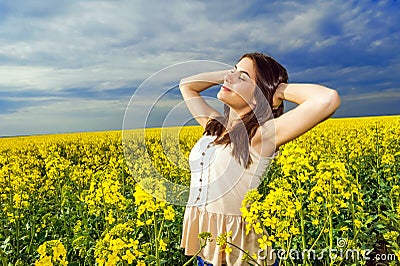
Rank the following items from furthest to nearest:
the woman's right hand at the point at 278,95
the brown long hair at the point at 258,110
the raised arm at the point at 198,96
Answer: the raised arm at the point at 198,96, the woman's right hand at the point at 278,95, the brown long hair at the point at 258,110

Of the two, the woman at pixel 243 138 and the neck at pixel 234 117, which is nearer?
the woman at pixel 243 138

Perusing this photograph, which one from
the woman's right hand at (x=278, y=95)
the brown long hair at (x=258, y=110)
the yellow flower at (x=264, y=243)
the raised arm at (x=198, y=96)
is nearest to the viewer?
the yellow flower at (x=264, y=243)

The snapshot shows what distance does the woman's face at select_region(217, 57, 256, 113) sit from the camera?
2.35 m

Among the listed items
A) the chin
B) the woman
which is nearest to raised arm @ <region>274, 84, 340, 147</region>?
the woman

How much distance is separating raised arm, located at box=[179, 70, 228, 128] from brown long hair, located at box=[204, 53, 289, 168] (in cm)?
20

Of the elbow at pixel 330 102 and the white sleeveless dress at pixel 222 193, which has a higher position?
the elbow at pixel 330 102

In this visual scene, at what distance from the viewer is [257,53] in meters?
2.48

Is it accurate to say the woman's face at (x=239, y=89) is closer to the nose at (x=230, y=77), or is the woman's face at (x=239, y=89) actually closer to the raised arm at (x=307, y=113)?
the nose at (x=230, y=77)

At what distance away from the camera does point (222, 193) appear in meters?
2.40

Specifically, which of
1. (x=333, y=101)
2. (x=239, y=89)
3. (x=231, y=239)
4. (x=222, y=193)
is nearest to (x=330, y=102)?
(x=333, y=101)

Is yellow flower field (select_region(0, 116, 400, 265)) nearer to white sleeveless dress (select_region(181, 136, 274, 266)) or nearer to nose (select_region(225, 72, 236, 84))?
white sleeveless dress (select_region(181, 136, 274, 266))

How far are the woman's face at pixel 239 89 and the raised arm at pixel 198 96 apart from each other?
14cm

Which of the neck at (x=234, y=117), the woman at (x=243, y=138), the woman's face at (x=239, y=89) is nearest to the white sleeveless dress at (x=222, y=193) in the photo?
the woman at (x=243, y=138)

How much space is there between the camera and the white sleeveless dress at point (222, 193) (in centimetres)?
237
